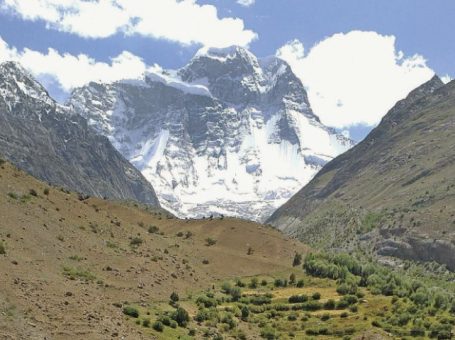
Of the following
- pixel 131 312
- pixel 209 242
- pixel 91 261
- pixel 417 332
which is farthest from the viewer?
pixel 209 242

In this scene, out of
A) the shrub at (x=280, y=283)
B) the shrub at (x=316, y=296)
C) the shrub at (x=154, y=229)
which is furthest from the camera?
the shrub at (x=154, y=229)

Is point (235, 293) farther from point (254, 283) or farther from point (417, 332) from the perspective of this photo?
point (417, 332)

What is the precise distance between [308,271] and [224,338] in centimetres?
5840

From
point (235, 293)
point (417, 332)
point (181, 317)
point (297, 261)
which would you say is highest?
point (297, 261)

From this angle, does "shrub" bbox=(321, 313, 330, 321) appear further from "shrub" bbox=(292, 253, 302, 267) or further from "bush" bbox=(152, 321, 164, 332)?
"shrub" bbox=(292, 253, 302, 267)

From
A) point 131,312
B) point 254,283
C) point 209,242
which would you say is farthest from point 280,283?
point 131,312

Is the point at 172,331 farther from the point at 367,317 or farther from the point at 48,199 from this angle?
the point at 48,199

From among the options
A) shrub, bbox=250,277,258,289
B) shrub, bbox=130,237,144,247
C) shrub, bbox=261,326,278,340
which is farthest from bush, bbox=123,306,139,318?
shrub, bbox=250,277,258,289

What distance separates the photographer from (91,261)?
91.2m

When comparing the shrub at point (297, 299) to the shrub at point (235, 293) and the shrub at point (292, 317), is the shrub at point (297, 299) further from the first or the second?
the shrub at point (292, 317)

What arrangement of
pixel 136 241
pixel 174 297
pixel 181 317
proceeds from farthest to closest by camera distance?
pixel 136 241, pixel 174 297, pixel 181 317

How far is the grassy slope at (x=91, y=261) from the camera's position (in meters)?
63.6

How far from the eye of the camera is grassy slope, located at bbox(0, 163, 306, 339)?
6362 cm

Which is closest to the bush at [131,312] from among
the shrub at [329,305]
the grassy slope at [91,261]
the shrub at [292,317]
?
the grassy slope at [91,261]
